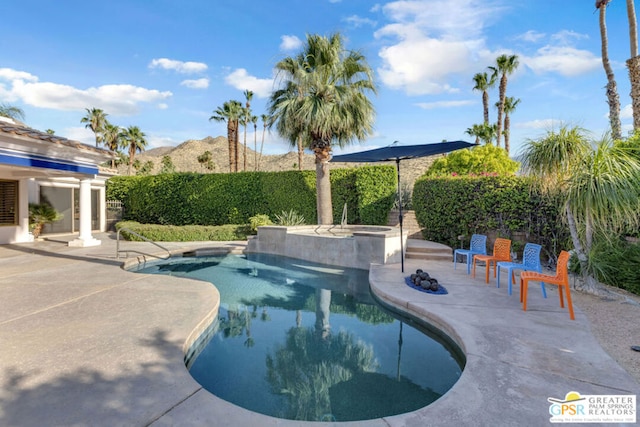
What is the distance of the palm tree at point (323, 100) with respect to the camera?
1225 cm

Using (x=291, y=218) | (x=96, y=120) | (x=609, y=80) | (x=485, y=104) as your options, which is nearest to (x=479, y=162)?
(x=609, y=80)

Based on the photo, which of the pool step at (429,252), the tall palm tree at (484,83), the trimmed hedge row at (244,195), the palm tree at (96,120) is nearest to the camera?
the pool step at (429,252)

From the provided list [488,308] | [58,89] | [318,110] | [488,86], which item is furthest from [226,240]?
[58,89]

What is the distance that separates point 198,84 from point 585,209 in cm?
4057

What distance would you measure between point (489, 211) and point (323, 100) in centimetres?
722

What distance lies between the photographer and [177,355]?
3.30 m

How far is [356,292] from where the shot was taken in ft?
22.0

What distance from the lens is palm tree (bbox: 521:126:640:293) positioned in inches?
206

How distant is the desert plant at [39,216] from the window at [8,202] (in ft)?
2.56

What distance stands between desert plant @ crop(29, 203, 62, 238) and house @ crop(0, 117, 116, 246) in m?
0.37

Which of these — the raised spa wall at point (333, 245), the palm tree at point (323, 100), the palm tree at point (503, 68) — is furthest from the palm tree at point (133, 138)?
the palm tree at point (503, 68)

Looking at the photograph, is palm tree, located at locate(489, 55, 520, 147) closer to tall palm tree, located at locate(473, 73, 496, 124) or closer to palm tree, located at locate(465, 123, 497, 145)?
tall palm tree, located at locate(473, 73, 496, 124)

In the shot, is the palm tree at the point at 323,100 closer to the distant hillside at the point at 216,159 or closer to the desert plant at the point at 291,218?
the desert plant at the point at 291,218

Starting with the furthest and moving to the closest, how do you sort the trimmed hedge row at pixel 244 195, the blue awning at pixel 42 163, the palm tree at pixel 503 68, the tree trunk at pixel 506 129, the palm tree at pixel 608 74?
the tree trunk at pixel 506 129 → the palm tree at pixel 503 68 → the palm tree at pixel 608 74 → the trimmed hedge row at pixel 244 195 → the blue awning at pixel 42 163
